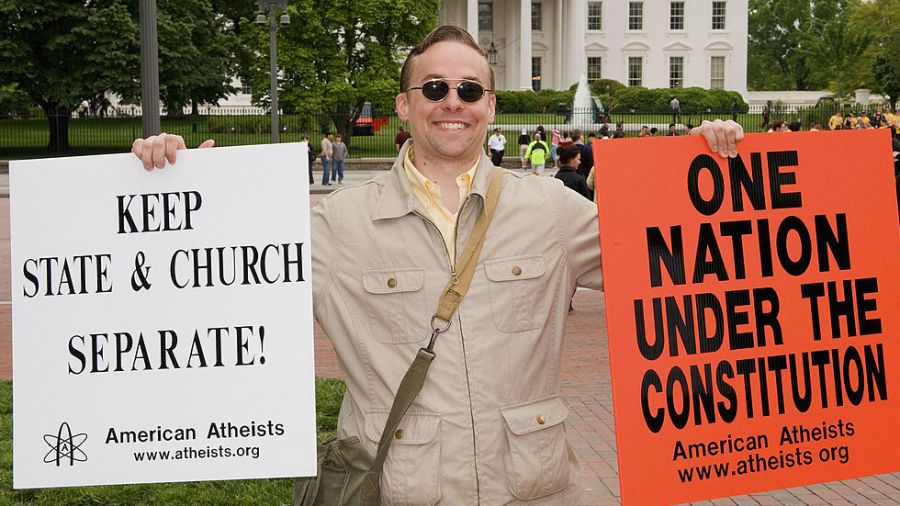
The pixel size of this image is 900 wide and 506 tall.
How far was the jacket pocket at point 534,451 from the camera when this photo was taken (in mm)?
2893

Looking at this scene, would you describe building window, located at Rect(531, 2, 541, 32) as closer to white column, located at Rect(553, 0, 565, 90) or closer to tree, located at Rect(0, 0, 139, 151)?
white column, located at Rect(553, 0, 565, 90)

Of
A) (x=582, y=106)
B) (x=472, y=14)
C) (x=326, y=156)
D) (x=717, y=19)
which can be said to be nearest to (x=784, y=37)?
(x=717, y=19)

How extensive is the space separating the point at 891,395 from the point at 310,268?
5.82 ft

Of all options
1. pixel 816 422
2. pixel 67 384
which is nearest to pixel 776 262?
pixel 816 422

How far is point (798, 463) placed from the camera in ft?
10.8

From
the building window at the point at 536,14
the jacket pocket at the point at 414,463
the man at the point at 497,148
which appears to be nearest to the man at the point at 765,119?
the man at the point at 497,148

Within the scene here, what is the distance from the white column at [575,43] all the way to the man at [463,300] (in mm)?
77421

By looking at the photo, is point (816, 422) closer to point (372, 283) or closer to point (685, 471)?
point (685, 471)

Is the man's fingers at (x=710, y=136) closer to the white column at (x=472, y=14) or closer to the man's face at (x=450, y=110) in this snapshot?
the man's face at (x=450, y=110)

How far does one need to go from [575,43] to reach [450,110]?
78.7 meters

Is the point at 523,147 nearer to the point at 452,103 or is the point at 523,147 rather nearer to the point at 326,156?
the point at 326,156

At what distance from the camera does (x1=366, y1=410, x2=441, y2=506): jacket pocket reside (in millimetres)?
2869

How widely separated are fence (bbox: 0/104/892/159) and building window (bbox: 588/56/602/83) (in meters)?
29.4

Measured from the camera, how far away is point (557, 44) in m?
83.6
